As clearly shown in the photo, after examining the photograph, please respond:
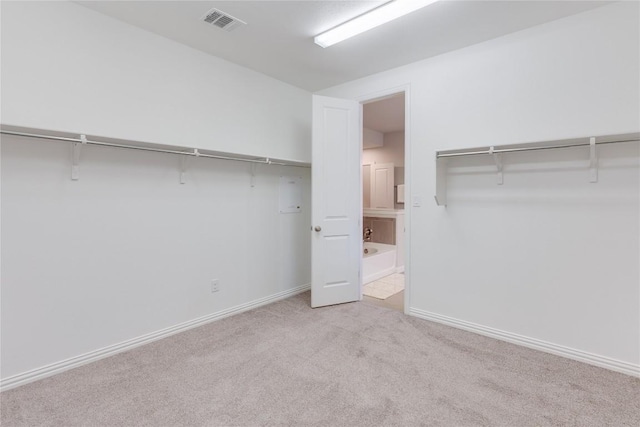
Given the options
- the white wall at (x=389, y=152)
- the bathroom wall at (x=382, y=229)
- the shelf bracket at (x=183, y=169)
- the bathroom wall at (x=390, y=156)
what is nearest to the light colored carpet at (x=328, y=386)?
the shelf bracket at (x=183, y=169)

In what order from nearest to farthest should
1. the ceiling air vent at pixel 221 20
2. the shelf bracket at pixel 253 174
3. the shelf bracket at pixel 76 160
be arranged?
the shelf bracket at pixel 76 160 → the ceiling air vent at pixel 221 20 → the shelf bracket at pixel 253 174

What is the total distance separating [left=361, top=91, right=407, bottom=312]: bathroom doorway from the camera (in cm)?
439

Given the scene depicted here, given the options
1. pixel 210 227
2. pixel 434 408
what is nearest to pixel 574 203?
pixel 434 408

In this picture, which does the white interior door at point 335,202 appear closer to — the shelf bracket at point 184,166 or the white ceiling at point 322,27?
the white ceiling at point 322,27

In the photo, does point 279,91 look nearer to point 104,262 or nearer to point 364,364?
point 104,262

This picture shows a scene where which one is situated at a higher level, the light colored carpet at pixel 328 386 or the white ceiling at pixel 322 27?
the white ceiling at pixel 322 27

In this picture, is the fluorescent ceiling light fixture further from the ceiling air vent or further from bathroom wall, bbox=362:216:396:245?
bathroom wall, bbox=362:216:396:245

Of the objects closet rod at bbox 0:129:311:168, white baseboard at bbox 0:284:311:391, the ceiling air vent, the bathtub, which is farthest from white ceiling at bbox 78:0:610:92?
the bathtub

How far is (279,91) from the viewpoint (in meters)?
3.60

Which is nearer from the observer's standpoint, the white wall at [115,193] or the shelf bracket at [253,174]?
the white wall at [115,193]

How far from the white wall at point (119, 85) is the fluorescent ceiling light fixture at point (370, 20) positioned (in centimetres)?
108

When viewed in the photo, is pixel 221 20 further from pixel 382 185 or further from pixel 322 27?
pixel 382 185

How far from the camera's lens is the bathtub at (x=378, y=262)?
4.47 metres

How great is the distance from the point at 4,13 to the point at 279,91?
2280 mm
